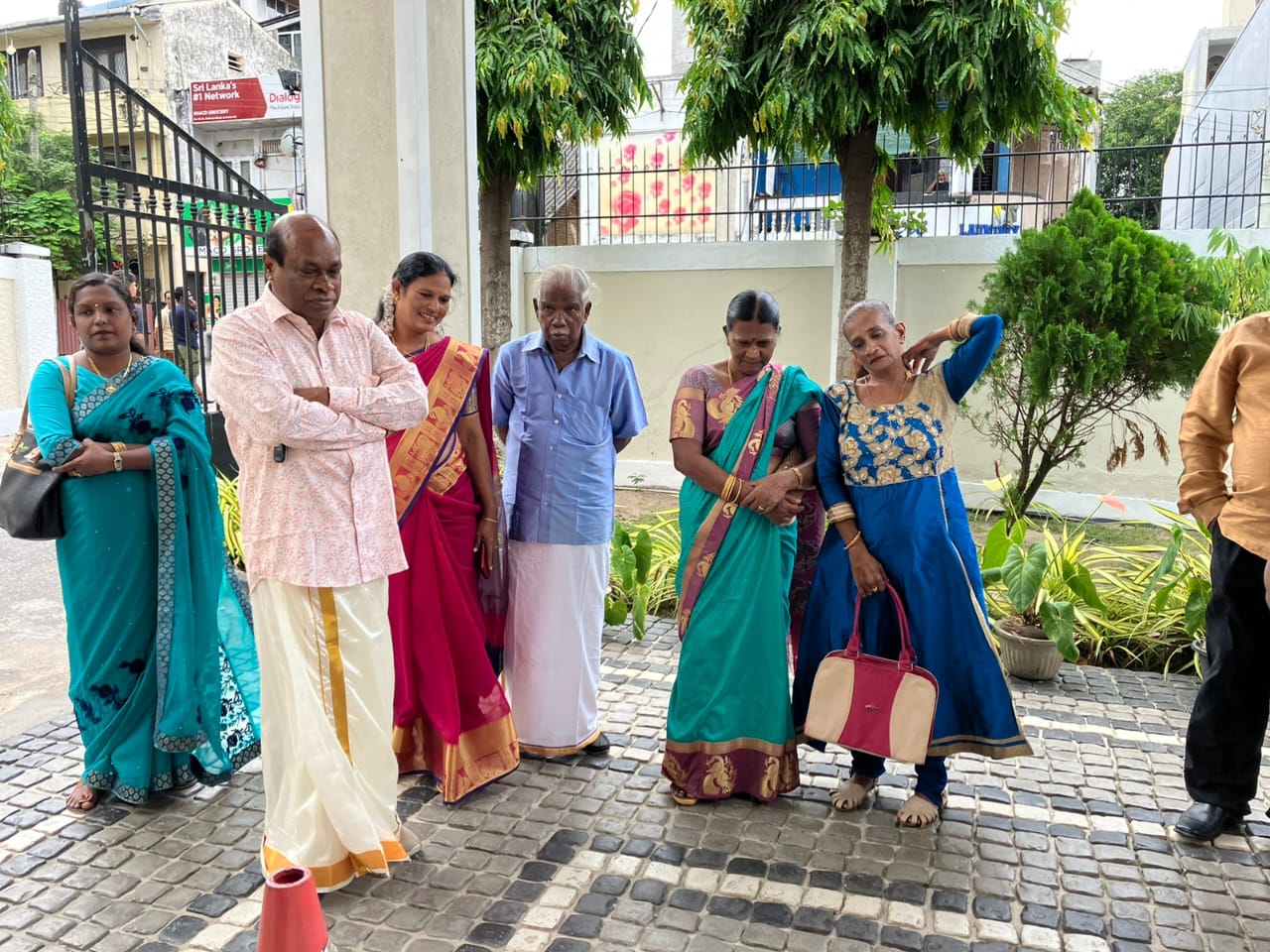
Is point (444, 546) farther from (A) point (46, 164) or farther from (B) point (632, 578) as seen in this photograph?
(A) point (46, 164)

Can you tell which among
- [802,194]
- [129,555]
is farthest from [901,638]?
[802,194]

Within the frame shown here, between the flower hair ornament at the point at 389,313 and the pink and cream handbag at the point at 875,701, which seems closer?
the pink and cream handbag at the point at 875,701

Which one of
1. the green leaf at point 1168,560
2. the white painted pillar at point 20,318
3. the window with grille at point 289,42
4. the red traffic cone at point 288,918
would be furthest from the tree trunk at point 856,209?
the window with grille at point 289,42

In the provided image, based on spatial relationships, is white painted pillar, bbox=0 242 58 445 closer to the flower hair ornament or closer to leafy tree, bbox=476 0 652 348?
leafy tree, bbox=476 0 652 348

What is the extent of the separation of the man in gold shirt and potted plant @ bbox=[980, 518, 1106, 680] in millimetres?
1492

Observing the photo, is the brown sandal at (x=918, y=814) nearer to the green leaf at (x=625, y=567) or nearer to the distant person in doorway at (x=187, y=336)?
the green leaf at (x=625, y=567)

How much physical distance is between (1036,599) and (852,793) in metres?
2.01

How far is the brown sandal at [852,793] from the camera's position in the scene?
3604mm

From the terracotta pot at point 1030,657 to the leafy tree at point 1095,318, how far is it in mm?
2325

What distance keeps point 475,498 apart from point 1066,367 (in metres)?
5.18

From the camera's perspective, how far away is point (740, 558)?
11.7 feet

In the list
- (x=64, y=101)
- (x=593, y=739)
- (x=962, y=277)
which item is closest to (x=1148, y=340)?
(x=962, y=277)

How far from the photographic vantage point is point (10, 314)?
1155cm

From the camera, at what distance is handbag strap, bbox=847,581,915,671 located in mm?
3389
